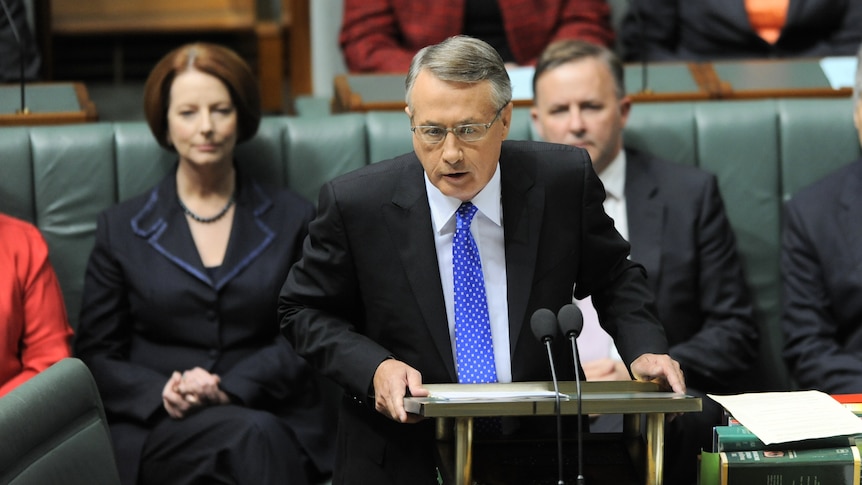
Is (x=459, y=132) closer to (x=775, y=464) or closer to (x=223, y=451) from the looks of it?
(x=775, y=464)

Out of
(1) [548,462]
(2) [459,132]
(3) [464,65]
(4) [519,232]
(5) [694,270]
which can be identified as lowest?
(1) [548,462]

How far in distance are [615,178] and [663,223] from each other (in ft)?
0.55

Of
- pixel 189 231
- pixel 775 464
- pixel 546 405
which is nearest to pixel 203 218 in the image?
pixel 189 231

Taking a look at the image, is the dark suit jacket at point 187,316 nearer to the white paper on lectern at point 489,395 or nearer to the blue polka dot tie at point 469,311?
the blue polka dot tie at point 469,311

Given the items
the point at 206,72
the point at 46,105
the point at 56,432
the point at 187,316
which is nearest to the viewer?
the point at 56,432

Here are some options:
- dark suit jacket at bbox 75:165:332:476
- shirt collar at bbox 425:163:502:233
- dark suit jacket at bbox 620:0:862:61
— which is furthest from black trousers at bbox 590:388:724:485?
dark suit jacket at bbox 620:0:862:61

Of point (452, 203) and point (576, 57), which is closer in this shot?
point (452, 203)

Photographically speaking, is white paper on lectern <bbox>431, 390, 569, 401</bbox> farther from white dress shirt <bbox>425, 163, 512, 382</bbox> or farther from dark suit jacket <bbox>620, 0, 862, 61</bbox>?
dark suit jacket <bbox>620, 0, 862, 61</bbox>

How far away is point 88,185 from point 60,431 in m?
1.42

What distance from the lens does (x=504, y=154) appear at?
7.38ft

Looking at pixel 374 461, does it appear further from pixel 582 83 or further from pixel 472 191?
pixel 582 83

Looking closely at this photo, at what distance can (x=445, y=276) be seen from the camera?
2.19 meters

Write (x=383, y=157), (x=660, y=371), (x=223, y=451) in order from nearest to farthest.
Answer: (x=660, y=371), (x=223, y=451), (x=383, y=157)

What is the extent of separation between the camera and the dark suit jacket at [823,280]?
294 centimetres
